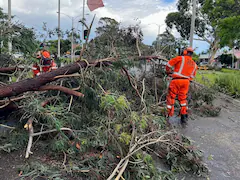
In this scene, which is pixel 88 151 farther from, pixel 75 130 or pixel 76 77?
pixel 76 77

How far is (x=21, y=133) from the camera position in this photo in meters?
2.90

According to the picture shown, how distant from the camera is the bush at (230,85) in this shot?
7.80 metres

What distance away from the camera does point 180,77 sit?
4.45 m

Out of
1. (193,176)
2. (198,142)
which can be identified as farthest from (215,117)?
(193,176)

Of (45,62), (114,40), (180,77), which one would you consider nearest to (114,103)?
(114,40)

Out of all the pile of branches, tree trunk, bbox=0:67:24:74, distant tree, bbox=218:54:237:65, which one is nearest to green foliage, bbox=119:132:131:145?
the pile of branches

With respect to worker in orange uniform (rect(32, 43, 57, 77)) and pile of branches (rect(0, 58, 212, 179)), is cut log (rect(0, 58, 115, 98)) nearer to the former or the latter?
pile of branches (rect(0, 58, 212, 179))

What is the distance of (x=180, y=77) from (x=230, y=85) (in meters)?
4.83

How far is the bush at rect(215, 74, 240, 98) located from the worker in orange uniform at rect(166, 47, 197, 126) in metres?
4.02

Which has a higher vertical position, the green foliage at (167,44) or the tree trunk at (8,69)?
the green foliage at (167,44)

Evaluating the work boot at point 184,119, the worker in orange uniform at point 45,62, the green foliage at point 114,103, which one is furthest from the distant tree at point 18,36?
the work boot at point 184,119

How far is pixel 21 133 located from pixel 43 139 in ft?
0.98

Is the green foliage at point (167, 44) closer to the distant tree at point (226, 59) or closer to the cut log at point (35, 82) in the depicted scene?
the cut log at point (35, 82)

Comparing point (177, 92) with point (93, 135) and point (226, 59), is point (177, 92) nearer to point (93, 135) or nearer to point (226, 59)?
point (93, 135)
